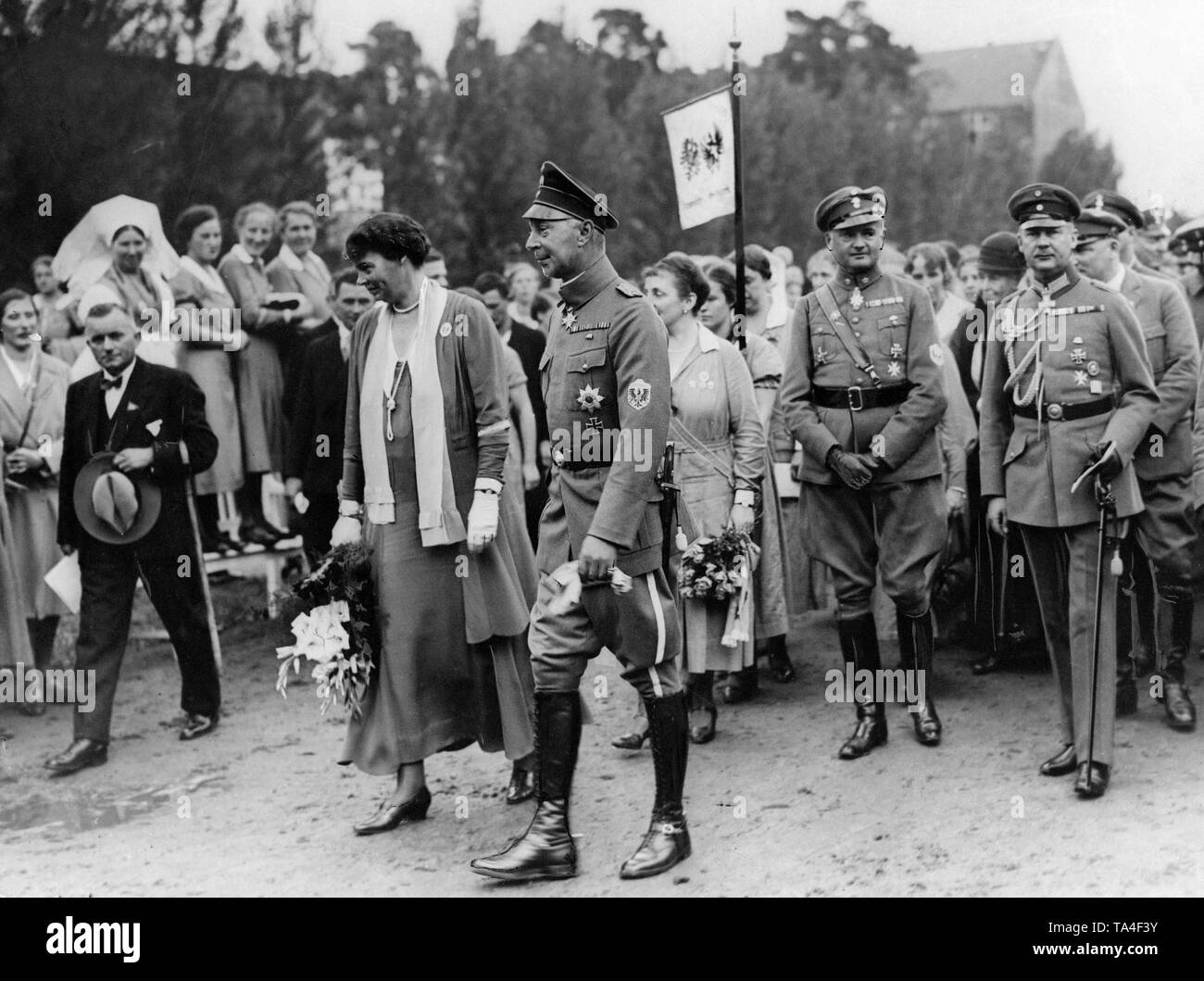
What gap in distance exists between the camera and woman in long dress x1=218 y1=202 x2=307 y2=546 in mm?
8812

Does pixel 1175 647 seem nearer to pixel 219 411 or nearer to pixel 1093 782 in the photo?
pixel 1093 782

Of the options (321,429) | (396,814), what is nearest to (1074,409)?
(396,814)

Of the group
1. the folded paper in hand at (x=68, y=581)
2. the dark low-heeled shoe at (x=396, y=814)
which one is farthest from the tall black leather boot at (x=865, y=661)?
the folded paper in hand at (x=68, y=581)

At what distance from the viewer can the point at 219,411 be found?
864 centimetres

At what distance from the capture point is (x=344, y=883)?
495 cm

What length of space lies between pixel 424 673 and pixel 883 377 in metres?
2.27

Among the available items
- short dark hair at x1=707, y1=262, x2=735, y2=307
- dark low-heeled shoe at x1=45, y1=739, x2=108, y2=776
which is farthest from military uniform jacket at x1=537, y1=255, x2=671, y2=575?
dark low-heeled shoe at x1=45, y1=739, x2=108, y2=776

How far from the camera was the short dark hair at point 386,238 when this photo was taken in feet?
17.5

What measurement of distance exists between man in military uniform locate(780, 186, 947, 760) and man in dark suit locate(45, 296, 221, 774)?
2.95 metres

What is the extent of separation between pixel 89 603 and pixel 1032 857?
4.48 metres

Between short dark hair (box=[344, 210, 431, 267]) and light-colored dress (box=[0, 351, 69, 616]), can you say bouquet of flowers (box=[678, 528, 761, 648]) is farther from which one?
light-colored dress (box=[0, 351, 69, 616])
